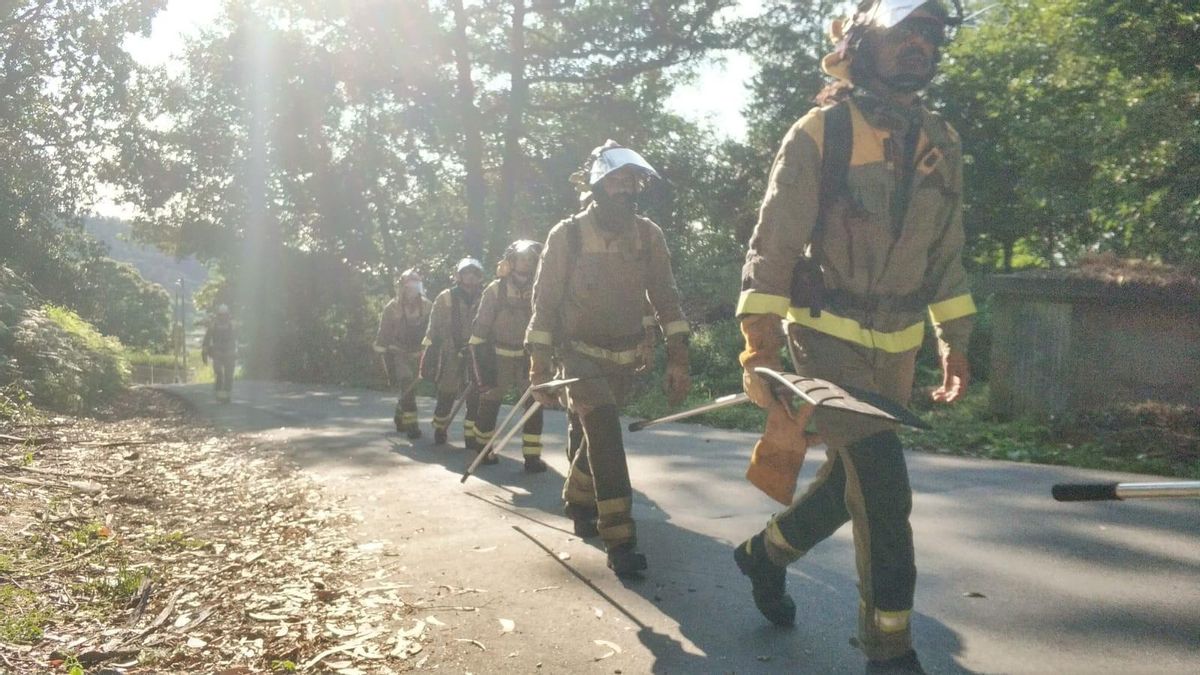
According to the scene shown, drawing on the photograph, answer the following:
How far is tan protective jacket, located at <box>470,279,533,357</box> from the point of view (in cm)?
1016

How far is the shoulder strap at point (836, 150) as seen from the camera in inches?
149

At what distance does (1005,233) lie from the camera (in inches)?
864

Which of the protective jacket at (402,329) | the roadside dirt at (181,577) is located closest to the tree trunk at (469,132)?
the protective jacket at (402,329)

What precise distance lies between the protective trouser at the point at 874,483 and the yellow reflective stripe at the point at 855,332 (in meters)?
0.02

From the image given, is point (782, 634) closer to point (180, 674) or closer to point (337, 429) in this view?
point (180, 674)

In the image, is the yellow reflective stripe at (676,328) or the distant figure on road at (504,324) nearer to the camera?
the yellow reflective stripe at (676,328)

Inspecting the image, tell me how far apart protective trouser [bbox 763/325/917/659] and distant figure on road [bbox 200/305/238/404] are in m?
19.6

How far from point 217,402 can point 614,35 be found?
45.3ft

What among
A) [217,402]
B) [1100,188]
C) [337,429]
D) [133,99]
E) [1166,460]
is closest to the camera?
[1166,460]

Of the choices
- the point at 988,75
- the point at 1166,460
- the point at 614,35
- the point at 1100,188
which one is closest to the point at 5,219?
the point at 614,35

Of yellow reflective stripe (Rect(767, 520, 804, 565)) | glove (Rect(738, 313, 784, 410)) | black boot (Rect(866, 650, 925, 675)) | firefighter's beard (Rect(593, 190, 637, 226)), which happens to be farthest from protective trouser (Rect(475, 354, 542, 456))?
black boot (Rect(866, 650, 925, 675))

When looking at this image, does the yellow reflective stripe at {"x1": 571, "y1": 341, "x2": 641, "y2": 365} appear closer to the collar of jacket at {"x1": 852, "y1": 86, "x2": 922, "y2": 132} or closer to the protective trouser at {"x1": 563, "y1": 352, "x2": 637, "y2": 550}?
the protective trouser at {"x1": 563, "y1": 352, "x2": 637, "y2": 550}

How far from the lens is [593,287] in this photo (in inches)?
238

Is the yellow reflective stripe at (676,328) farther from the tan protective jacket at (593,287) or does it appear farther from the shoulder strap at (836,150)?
the shoulder strap at (836,150)
